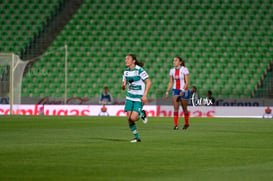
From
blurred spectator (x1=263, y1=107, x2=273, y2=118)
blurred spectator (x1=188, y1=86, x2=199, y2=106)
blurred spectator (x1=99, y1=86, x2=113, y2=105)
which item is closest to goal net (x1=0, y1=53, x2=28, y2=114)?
blurred spectator (x1=99, y1=86, x2=113, y2=105)

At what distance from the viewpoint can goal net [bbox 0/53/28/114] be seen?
1270 inches

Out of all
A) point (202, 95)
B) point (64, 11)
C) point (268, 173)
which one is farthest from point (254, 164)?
point (64, 11)

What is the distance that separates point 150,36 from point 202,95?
7.27m

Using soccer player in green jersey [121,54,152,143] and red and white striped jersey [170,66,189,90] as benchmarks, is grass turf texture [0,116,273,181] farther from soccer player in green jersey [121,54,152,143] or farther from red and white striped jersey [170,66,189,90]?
red and white striped jersey [170,66,189,90]

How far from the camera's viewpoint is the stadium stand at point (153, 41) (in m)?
36.4

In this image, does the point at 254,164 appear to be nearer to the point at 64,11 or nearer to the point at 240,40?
the point at 240,40

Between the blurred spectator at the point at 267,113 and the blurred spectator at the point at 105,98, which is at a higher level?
the blurred spectator at the point at 105,98

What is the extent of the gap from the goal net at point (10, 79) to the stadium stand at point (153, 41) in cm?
267

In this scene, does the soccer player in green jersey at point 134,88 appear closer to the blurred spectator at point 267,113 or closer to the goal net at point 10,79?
the goal net at point 10,79

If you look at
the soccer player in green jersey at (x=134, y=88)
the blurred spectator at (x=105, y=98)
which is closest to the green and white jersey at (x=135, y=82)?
the soccer player in green jersey at (x=134, y=88)

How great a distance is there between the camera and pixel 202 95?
32812mm

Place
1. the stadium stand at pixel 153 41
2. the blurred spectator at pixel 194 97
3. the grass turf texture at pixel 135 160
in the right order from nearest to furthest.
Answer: the grass turf texture at pixel 135 160, the blurred spectator at pixel 194 97, the stadium stand at pixel 153 41

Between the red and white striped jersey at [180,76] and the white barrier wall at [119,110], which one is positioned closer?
the red and white striped jersey at [180,76]

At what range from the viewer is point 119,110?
33062 millimetres
